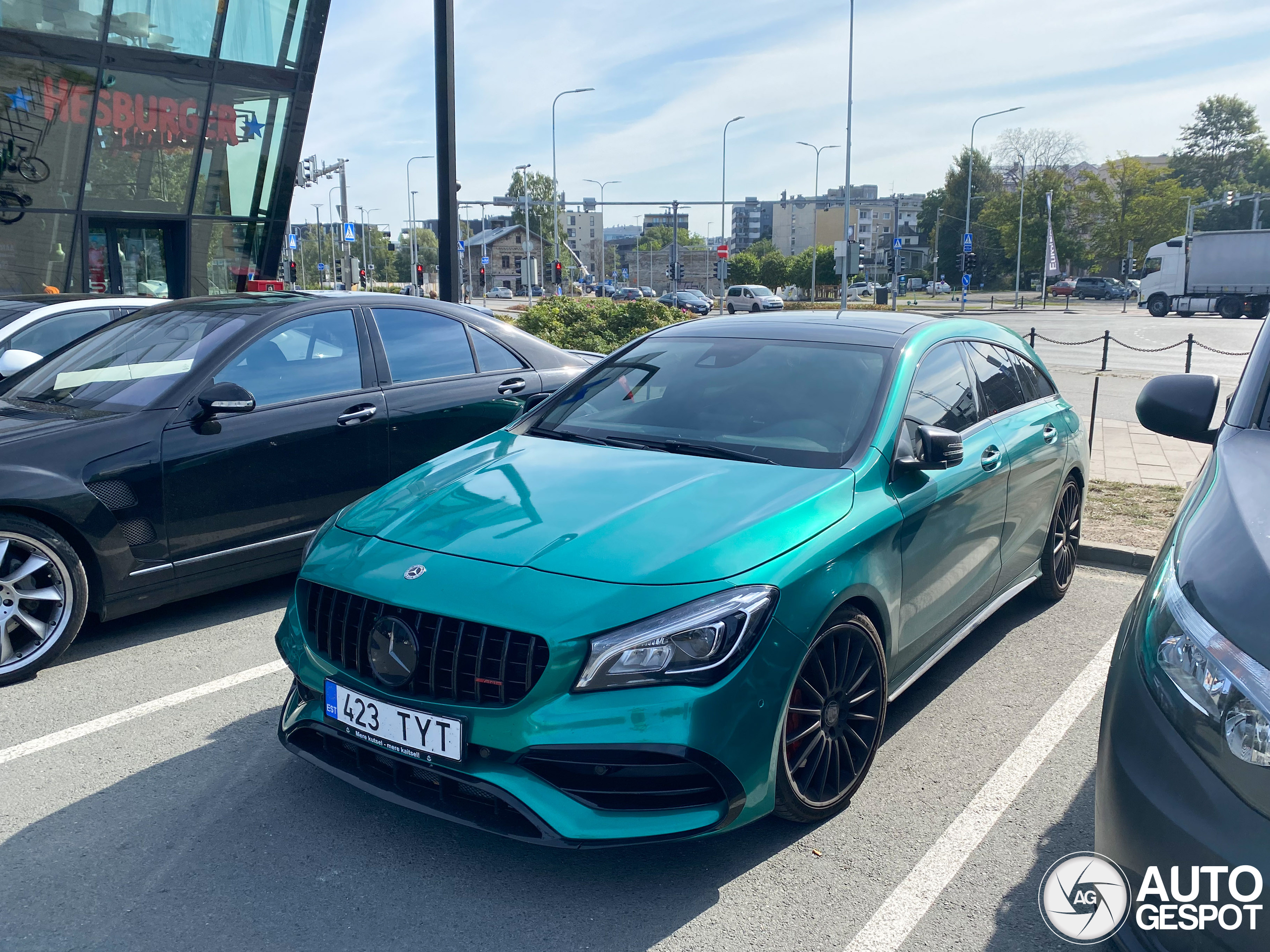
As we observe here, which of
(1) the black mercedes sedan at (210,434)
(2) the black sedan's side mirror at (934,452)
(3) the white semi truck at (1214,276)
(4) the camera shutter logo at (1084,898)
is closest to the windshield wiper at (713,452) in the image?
(2) the black sedan's side mirror at (934,452)

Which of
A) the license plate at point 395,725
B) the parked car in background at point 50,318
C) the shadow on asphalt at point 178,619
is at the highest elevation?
the parked car in background at point 50,318

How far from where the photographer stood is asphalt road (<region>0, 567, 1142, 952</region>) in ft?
8.50

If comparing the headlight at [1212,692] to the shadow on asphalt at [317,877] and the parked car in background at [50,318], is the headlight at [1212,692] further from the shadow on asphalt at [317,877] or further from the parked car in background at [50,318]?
the parked car in background at [50,318]

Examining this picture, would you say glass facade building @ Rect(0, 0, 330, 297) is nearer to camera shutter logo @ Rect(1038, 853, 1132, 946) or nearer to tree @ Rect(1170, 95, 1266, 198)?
camera shutter logo @ Rect(1038, 853, 1132, 946)

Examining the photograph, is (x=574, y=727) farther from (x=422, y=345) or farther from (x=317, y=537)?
(x=422, y=345)

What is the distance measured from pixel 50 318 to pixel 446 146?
17.1ft

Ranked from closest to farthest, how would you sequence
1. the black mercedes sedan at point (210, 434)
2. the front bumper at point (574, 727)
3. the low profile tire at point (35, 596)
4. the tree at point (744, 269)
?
the front bumper at point (574, 727), the low profile tire at point (35, 596), the black mercedes sedan at point (210, 434), the tree at point (744, 269)

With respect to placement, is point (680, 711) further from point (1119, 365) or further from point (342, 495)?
point (1119, 365)

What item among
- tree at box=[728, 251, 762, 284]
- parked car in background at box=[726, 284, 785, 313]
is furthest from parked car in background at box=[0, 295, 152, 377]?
tree at box=[728, 251, 762, 284]

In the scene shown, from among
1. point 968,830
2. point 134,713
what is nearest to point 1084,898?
point 968,830

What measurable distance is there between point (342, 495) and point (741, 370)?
2396mm

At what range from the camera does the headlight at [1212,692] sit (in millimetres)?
1729

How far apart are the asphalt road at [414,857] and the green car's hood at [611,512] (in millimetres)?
880

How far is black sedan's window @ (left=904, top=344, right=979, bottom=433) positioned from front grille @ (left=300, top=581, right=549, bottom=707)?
5.98 feet
